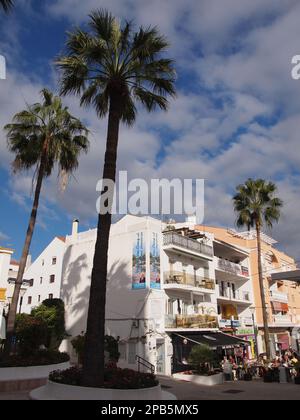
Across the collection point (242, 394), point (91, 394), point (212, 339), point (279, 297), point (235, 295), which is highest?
point (279, 297)

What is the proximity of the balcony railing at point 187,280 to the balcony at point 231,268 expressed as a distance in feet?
10.4

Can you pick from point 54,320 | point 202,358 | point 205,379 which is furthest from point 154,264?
point 54,320

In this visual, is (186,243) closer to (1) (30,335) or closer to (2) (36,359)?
(1) (30,335)

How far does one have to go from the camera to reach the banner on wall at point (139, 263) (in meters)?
27.5

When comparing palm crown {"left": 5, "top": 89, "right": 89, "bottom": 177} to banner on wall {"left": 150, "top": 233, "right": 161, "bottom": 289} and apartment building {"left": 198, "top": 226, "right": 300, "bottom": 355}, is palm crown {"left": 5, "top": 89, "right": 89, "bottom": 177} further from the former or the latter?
apartment building {"left": 198, "top": 226, "right": 300, "bottom": 355}

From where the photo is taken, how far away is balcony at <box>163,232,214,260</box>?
29312mm

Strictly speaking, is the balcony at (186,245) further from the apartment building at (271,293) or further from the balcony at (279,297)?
the balcony at (279,297)

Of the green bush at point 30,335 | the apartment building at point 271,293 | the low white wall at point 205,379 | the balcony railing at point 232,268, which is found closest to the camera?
the green bush at point 30,335

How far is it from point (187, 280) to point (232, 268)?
31.3ft

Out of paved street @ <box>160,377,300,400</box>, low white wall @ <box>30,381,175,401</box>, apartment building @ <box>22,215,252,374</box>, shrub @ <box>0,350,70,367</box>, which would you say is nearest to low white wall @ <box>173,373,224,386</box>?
paved street @ <box>160,377,300,400</box>

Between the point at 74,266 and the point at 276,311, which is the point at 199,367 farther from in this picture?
the point at 276,311

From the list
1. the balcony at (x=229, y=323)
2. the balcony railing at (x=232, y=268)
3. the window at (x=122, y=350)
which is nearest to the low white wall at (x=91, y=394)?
the window at (x=122, y=350)

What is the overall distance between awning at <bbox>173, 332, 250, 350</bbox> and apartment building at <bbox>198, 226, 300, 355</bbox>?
46.3 ft

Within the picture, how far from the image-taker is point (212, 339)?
26922 mm
